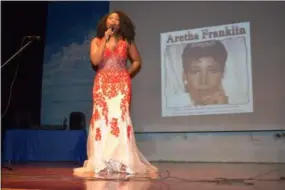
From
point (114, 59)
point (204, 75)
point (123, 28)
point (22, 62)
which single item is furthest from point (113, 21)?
point (22, 62)

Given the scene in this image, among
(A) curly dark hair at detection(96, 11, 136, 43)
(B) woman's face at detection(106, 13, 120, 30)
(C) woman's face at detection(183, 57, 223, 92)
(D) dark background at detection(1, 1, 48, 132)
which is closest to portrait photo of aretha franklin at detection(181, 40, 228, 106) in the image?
(C) woman's face at detection(183, 57, 223, 92)

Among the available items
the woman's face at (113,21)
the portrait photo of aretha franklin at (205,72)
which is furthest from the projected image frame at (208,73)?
the woman's face at (113,21)

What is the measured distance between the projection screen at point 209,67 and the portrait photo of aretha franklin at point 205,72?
1cm

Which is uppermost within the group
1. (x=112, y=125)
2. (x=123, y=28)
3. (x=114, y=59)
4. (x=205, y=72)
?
(x=123, y=28)

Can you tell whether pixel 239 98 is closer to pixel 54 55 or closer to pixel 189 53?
pixel 189 53

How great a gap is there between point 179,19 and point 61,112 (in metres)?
2.25

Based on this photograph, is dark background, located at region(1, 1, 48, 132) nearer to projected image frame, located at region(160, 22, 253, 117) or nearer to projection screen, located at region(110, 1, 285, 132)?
projection screen, located at region(110, 1, 285, 132)

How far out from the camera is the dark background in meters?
4.93

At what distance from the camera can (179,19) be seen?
491 centimetres

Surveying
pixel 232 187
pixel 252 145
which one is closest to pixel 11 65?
pixel 252 145

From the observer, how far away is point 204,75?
464cm

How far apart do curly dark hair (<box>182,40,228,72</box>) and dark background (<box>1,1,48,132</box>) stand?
2260 millimetres

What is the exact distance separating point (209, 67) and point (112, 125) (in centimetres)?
226

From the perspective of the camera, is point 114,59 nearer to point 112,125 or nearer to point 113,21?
point 113,21
